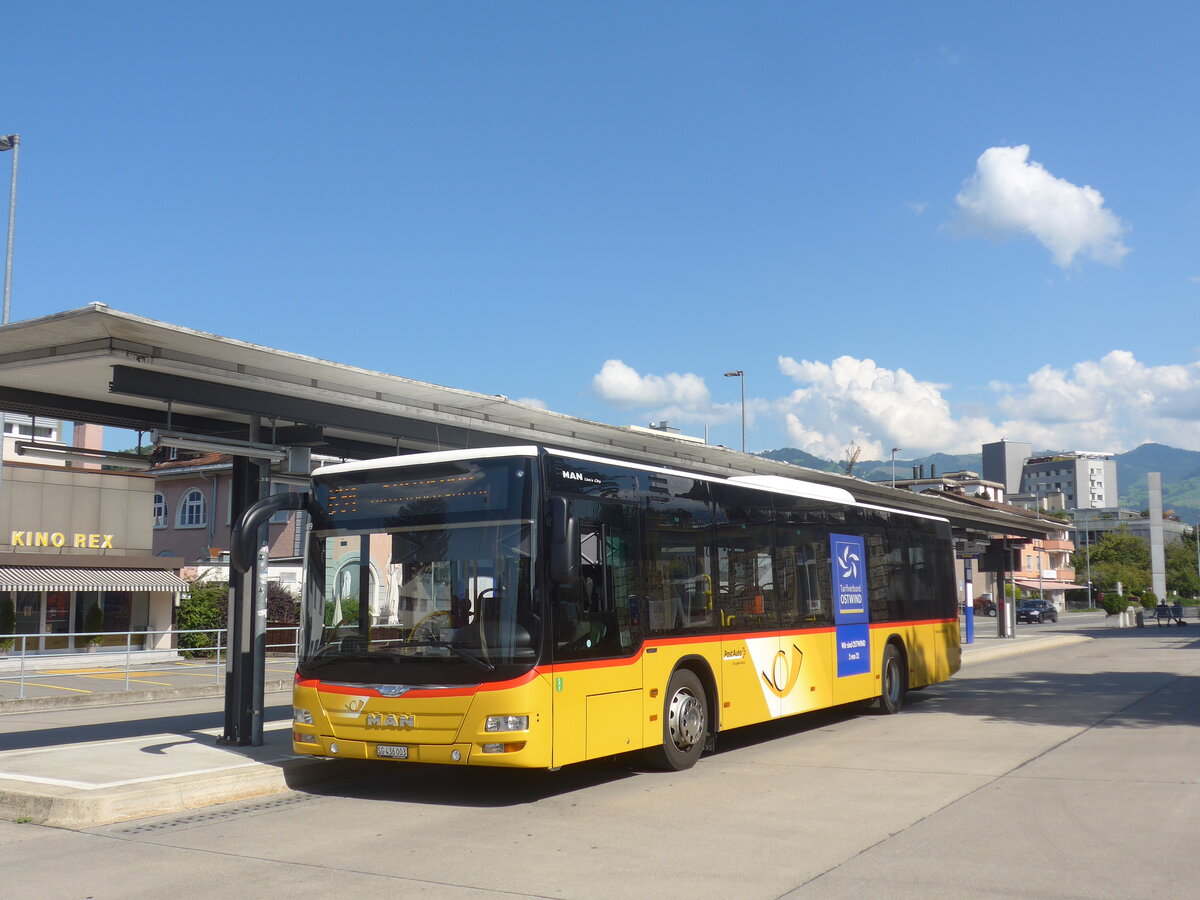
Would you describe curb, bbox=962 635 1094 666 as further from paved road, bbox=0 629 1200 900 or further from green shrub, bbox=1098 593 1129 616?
green shrub, bbox=1098 593 1129 616

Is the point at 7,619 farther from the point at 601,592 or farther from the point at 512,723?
the point at 512,723

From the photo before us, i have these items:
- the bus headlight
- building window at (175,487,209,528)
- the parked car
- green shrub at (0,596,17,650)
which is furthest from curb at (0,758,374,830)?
the parked car

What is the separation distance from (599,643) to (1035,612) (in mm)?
71848

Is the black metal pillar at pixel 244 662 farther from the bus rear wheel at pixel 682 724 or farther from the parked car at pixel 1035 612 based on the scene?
the parked car at pixel 1035 612

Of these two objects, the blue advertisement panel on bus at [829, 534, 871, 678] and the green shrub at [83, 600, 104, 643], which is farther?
the green shrub at [83, 600, 104, 643]

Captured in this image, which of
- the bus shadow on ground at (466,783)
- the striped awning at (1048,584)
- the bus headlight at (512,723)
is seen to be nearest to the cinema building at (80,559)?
the bus shadow on ground at (466,783)

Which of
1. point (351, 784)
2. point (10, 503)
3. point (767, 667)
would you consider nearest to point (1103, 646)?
point (767, 667)

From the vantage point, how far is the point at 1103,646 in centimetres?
3853

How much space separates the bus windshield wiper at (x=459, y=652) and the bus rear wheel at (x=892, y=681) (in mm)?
8815

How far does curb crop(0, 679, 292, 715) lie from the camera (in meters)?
20.7

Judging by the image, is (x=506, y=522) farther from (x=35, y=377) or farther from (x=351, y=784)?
(x=35, y=377)

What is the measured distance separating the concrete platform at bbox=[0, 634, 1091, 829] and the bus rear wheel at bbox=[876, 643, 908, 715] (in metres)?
8.36

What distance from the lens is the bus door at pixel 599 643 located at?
9.58 metres

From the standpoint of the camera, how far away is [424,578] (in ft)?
31.7
